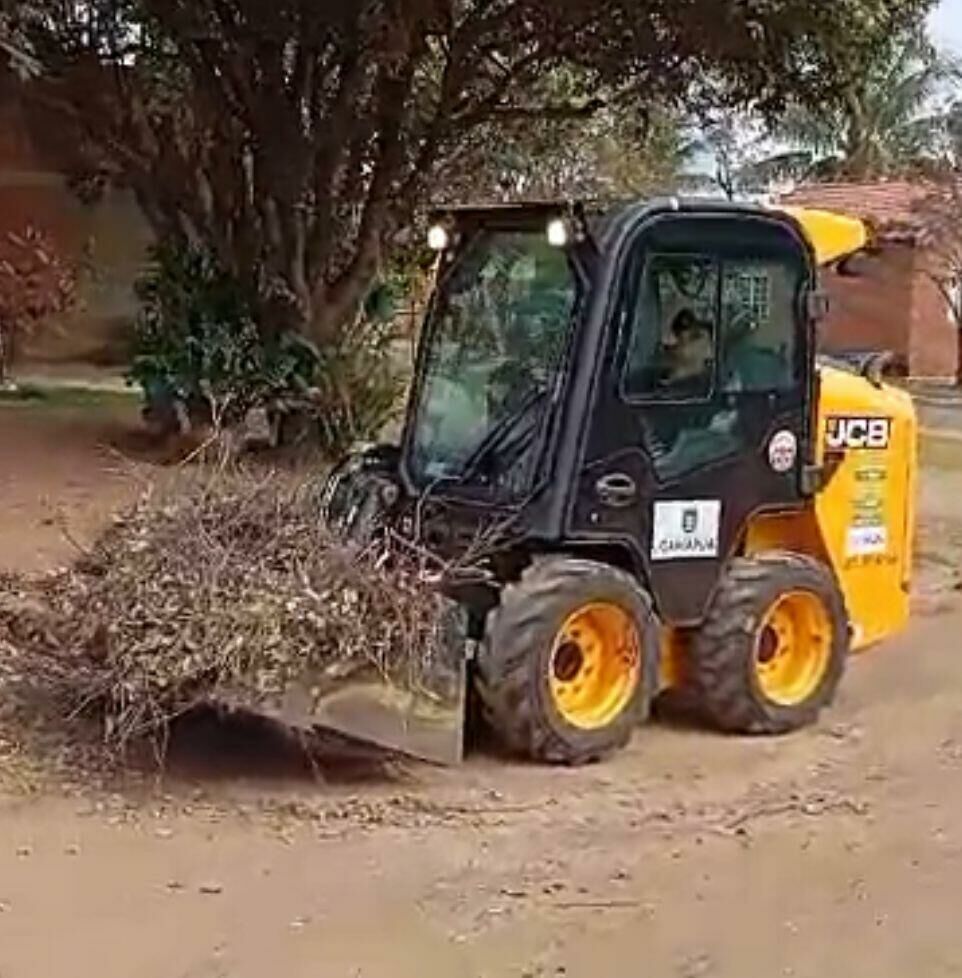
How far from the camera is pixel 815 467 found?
27.9 feet

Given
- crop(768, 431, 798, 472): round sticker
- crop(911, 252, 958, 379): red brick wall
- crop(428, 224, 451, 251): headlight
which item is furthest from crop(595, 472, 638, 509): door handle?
crop(911, 252, 958, 379): red brick wall

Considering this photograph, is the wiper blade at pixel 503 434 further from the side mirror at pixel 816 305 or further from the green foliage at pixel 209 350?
the green foliage at pixel 209 350

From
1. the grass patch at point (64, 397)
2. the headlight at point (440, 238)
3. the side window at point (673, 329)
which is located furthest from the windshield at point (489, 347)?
the grass patch at point (64, 397)

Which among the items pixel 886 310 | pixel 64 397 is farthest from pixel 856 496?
pixel 886 310

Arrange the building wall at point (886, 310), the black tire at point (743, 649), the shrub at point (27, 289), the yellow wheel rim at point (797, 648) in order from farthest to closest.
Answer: the building wall at point (886, 310) < the shrub at point (27, 289) < the yellow wheel rim at point (797, 648) < the black tire at point (743, 649)

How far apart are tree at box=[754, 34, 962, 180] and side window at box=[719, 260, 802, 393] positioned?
24.3 metres

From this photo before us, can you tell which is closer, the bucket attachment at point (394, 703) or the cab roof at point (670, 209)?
the bucket attachment at point (394, 703)

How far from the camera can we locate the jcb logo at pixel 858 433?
8758 millimetres

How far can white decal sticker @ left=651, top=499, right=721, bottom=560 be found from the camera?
7980 mm

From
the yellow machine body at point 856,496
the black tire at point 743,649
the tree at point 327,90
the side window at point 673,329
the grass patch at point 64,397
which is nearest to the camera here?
the side window at point 673,329

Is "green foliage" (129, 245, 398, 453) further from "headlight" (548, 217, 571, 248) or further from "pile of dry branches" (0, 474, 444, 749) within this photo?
"pile of dry branches" (0, 474, 444, 749)

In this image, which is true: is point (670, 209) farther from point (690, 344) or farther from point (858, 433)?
point (858, 433)

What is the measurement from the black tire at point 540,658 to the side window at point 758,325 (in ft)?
3.50

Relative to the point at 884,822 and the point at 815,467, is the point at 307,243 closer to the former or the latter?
the point at 815,467
